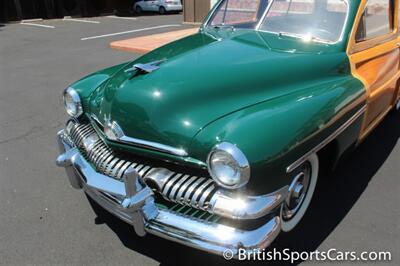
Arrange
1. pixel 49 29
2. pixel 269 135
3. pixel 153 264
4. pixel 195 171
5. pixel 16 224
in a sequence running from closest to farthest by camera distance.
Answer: pixel 269 135
pixel 195 171
pixel 153 264
pixel 16 224
pixel 49 29

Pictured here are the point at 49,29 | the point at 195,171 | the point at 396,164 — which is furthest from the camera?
the point at 49,29

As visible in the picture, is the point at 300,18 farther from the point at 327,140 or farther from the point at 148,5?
the point at 148,5

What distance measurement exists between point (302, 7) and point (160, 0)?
58.9 feet

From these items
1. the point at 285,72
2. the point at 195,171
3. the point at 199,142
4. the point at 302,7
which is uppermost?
the point at 302,7

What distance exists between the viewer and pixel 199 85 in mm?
2340

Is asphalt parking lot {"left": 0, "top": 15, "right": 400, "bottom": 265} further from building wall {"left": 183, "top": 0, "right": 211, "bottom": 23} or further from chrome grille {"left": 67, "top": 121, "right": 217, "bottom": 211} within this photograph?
building wall {"left": 183, "top": 0, "right": 211, "bottom": 23}

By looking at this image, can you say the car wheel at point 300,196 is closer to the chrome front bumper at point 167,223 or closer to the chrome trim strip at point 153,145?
the chrome front bumper at point 167,223

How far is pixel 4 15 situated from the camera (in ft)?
61.9

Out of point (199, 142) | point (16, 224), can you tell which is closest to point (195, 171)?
point (199, 142)

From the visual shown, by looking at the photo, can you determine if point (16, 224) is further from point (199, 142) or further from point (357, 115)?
point (357, 115)

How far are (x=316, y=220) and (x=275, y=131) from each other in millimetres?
1044

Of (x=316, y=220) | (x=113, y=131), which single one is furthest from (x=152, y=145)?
(x=316, y=220)

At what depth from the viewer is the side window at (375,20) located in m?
3.10

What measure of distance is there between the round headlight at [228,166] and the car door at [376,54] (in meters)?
1.52
